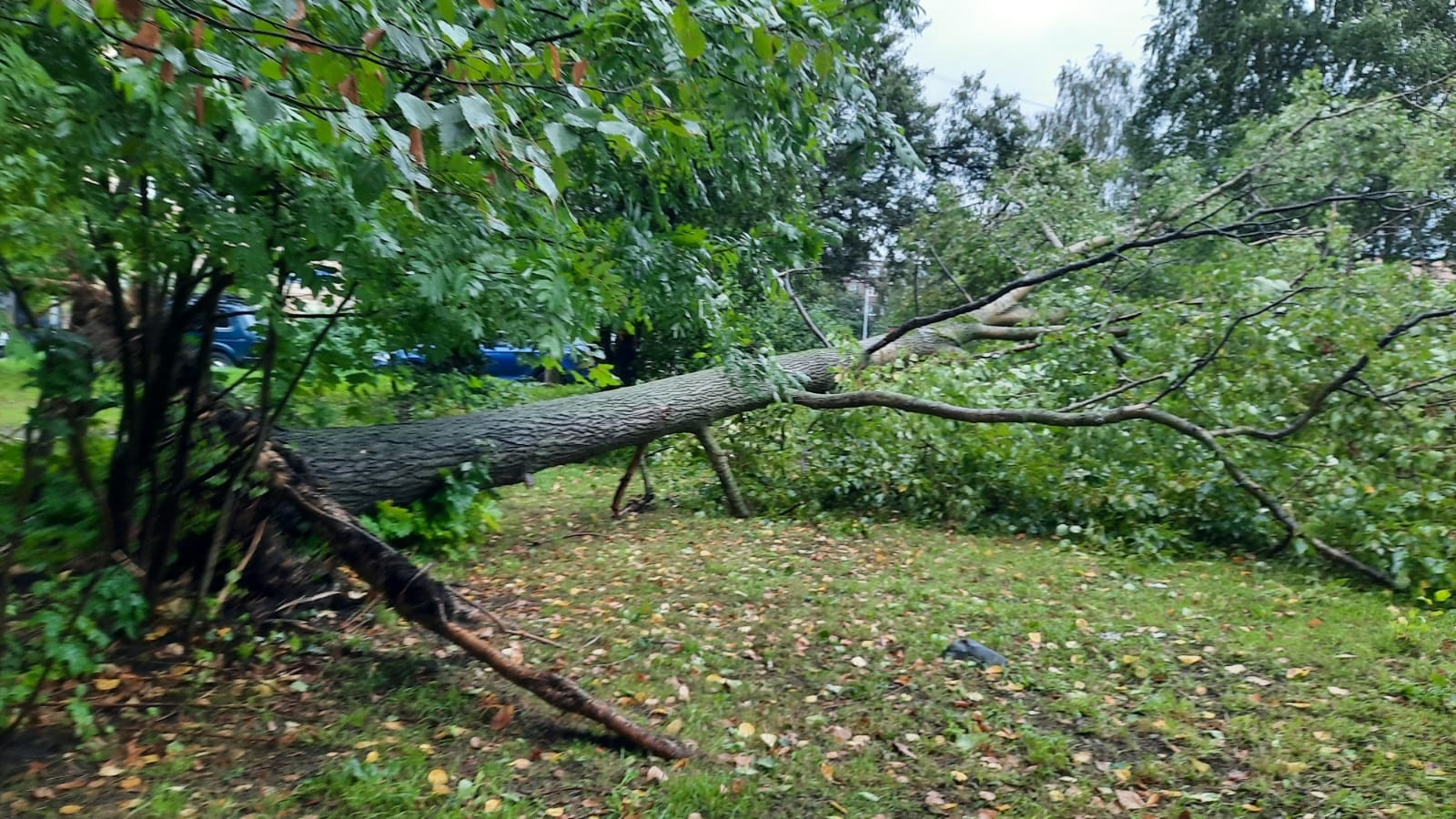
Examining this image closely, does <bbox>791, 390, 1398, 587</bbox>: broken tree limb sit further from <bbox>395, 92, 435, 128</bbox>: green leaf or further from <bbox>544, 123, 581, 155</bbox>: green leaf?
<bbox>395, 92, 435, 128</bbox>: green leaf

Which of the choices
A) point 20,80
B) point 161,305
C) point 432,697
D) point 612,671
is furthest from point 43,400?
point 612,671

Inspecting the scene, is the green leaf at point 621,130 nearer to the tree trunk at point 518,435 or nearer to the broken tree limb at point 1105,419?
the tree trunk at point 518,435

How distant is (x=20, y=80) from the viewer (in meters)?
2.12

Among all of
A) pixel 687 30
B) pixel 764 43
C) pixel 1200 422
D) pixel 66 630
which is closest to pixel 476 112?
pixel 687 30

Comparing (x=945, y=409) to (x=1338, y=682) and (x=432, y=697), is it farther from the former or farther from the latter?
(x=432, y=697)

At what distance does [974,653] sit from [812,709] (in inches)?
36.5

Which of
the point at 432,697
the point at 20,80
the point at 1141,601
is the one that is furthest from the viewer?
the point at 1141,601

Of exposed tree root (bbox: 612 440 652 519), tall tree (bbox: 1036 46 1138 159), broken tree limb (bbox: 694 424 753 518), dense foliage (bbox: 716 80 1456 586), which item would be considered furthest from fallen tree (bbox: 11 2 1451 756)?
tall tree (bbox: 1036 46 1138 159)

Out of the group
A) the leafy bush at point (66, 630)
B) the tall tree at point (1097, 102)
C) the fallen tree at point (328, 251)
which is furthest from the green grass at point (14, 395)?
the tall tree at point (1097, 102)

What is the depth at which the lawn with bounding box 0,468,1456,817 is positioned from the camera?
2.77 m

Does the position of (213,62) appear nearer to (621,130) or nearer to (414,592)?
(621,130)

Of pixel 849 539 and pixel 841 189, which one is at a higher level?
pixel 841 189

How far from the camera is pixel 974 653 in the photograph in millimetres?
3973

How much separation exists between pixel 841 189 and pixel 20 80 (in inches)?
694
